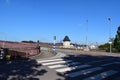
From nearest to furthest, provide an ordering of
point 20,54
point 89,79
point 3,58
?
point 89,79
point 3,58
point 20,54

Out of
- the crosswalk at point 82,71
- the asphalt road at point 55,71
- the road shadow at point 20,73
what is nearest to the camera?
the road shadow at point 20,73

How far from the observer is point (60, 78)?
42.7ft

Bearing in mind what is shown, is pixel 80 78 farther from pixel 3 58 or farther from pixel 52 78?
pixel 3 58

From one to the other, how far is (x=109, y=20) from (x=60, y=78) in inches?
2466

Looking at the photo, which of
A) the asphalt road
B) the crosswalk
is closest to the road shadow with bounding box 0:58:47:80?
the asphalt road

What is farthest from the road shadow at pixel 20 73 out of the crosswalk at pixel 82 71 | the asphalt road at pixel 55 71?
the crosswalk at pixel 82 71

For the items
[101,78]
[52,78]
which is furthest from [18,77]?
[101,78]

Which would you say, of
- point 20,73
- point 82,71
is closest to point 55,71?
point 82,71

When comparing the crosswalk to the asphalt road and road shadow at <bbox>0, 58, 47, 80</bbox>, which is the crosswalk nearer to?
the asphalt road

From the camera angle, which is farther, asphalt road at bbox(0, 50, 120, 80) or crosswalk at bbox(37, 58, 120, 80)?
crosswalk at bbox(37, 58, 120, 80)

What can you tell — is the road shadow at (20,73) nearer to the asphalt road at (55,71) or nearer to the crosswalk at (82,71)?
the asphalt road at (55,71)

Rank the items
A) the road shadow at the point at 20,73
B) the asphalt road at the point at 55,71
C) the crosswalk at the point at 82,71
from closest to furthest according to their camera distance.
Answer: the road shadow at the point at 20,73 < the asphalt road at the point at 55,71 < the crosswalk at the point at 82,71

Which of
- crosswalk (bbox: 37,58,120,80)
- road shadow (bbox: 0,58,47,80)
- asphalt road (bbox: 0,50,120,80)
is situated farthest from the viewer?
crosswalk (bbox: 37,58,120,80)

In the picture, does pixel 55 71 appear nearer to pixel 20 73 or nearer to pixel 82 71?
pixel 82 71
